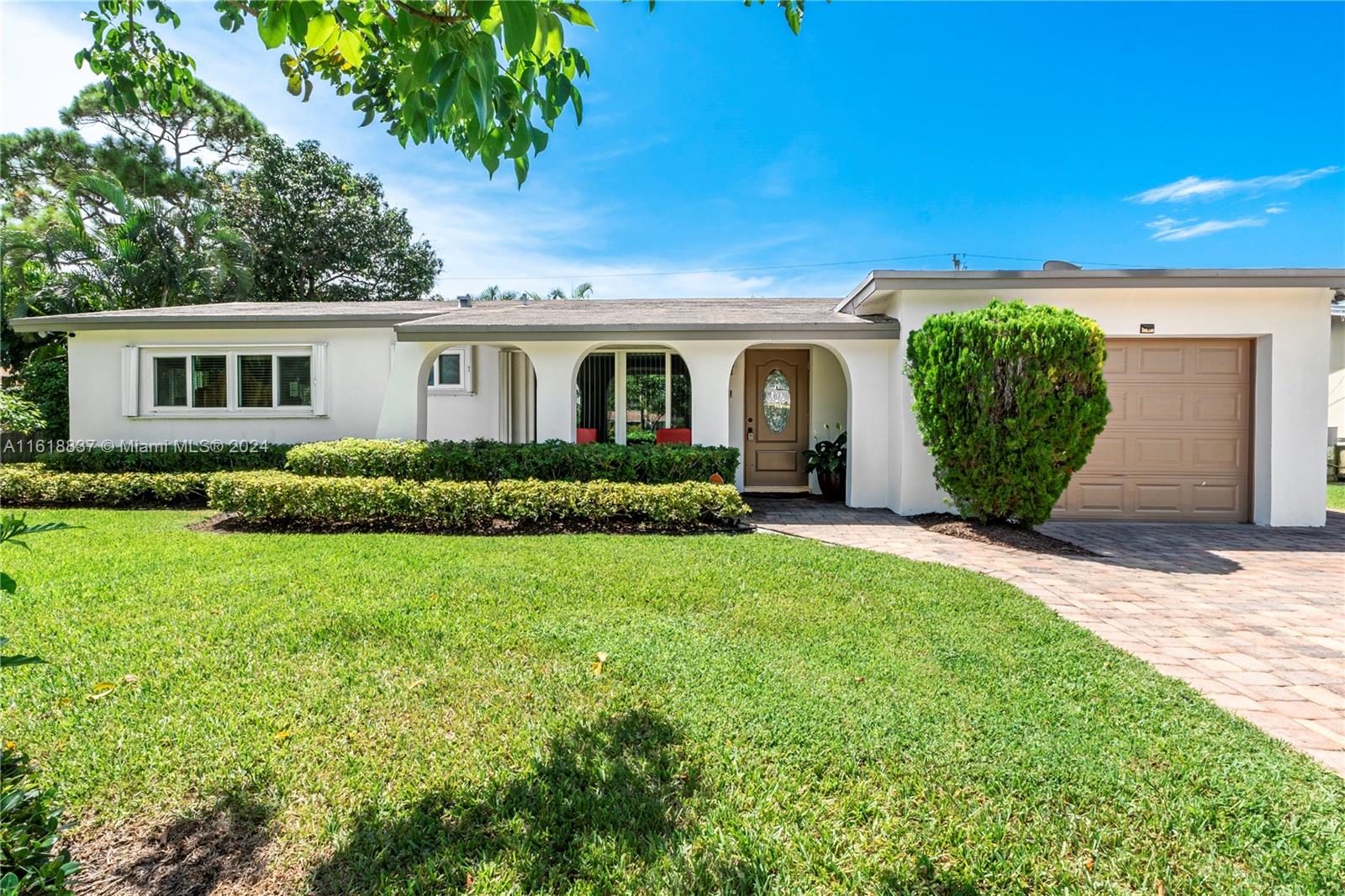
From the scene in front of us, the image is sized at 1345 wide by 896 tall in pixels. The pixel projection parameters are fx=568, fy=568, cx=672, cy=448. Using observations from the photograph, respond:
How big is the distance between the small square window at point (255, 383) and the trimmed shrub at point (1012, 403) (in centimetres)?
1157

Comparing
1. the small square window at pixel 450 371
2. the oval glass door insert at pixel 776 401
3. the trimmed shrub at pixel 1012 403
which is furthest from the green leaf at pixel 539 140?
the small square window at pixel 450 371

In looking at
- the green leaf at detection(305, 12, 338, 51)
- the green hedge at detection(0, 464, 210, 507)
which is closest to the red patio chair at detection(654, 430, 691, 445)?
the green hedge at detection(0, 464, 210, 507)

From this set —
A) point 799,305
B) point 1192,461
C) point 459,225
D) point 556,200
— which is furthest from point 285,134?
point 1192,461

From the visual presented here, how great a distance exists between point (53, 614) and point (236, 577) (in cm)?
113

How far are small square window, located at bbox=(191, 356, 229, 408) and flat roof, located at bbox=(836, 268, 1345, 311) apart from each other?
39.2 feet

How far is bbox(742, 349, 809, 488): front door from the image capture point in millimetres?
11938

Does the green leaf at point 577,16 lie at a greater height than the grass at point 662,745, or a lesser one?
greater

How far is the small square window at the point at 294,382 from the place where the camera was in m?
10.8

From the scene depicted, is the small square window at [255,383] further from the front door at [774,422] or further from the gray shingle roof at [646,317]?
the front door at [774,422]

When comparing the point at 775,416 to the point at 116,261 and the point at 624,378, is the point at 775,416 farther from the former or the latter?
the point at 116,261

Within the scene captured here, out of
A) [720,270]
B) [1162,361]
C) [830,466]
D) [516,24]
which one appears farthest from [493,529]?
[720,270]

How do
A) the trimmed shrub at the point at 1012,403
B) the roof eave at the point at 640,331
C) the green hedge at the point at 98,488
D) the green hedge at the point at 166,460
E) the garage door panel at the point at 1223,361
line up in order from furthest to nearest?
the green hedge at the point at 166,460 < the roof eave at the point at 640,331 < the green hedge at the point at 98,488 < the garage door panel at the point at 1223,361 < the trimmed shrub at the point at 1012,403

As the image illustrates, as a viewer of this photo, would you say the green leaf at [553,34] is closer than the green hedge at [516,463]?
Yes

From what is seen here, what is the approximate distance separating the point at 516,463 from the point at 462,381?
4.81 metres
